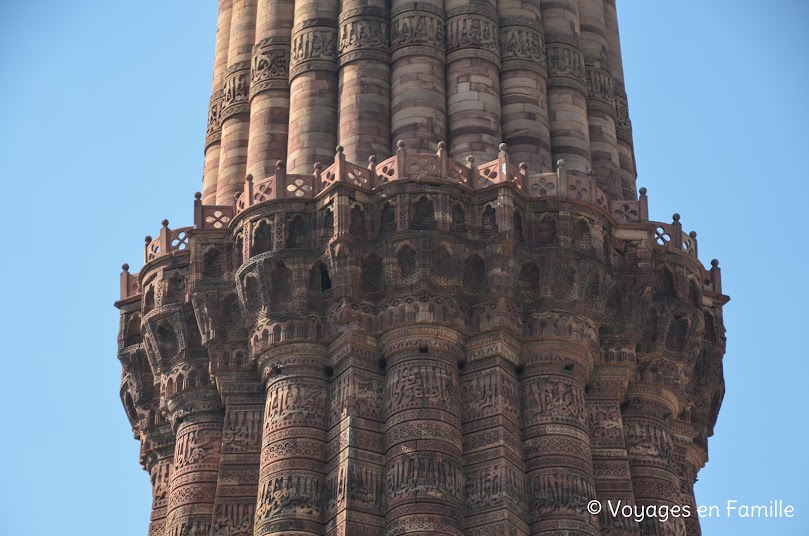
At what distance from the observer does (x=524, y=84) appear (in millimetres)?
37250

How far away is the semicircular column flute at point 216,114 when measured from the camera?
38.7 m

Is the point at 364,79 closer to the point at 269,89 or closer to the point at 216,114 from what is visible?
the point at 269,89

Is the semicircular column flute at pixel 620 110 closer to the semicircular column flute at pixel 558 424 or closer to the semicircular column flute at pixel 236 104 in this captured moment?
the semicircular column flute at pixel 558 424

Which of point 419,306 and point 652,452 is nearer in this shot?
point 419,306

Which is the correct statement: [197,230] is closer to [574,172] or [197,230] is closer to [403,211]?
[403,211]

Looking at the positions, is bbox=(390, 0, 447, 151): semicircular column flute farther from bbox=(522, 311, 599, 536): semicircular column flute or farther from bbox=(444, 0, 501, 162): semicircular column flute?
bbox=(522, 311, 599, 536): semicircular column flute

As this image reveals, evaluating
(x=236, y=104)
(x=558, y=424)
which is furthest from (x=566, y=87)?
(x=558, y=424)

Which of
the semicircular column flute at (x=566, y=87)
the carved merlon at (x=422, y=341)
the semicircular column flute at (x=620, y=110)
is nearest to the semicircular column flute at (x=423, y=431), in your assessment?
the carved merlon at (x=422, y=341)

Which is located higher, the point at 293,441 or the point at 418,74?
the point at 418,74

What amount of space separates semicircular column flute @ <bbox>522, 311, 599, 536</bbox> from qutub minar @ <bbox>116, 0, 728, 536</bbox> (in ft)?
0.12

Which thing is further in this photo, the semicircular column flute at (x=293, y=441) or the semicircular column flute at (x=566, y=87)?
the semicircular column flute at (x=566, y=87)

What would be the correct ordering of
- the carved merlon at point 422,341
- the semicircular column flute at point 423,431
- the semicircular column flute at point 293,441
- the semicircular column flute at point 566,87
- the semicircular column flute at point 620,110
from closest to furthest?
the semicircular column flute at point 423,431 → the semicircular column flute at point 293,441 → the carved merlon at point 422,341 → the semicircular column flute at point 566,87 → the semicircular column flute at point 620,110

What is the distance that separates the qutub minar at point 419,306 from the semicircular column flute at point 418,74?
38 mm

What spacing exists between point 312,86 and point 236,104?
1.94 metres
